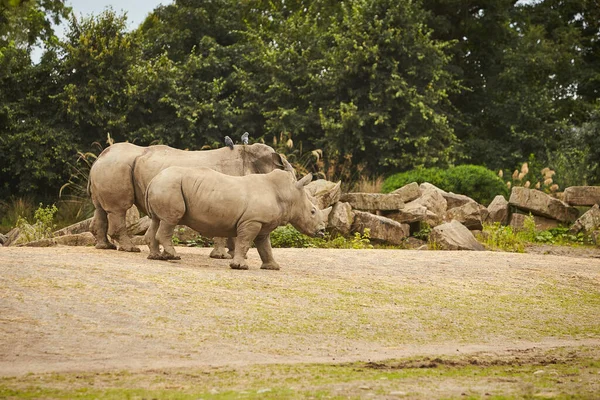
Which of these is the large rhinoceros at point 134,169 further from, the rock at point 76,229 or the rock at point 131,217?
the rock at point 76,229

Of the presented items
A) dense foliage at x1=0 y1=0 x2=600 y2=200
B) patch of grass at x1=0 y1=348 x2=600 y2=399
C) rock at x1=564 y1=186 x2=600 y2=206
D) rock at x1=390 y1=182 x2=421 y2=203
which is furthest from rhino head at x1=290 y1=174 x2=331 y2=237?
rock at x1=564 y1=186 x2=600 y2=206

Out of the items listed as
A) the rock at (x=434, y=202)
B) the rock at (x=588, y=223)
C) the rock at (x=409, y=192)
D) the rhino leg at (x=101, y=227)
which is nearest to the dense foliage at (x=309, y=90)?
the rock at (x=409, y=192)

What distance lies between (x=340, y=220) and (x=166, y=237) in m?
6.86

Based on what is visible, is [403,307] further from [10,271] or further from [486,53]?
[486,53]

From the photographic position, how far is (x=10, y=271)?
9891 mm

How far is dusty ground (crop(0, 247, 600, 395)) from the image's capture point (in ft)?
25.4

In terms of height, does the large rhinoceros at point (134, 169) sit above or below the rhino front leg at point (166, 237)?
above

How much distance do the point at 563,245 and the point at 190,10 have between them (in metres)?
16.4

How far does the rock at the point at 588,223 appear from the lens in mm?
21081

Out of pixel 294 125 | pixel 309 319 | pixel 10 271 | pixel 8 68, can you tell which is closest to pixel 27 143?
pixel 8 68

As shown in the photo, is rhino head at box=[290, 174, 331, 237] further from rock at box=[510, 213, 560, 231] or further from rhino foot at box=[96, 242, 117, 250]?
rock at box=[510, 213, 560, 231]

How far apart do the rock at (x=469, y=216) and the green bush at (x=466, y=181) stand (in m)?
3.71

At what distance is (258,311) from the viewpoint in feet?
30.7

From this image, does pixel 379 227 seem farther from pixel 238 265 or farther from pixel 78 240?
pixel 238 265
